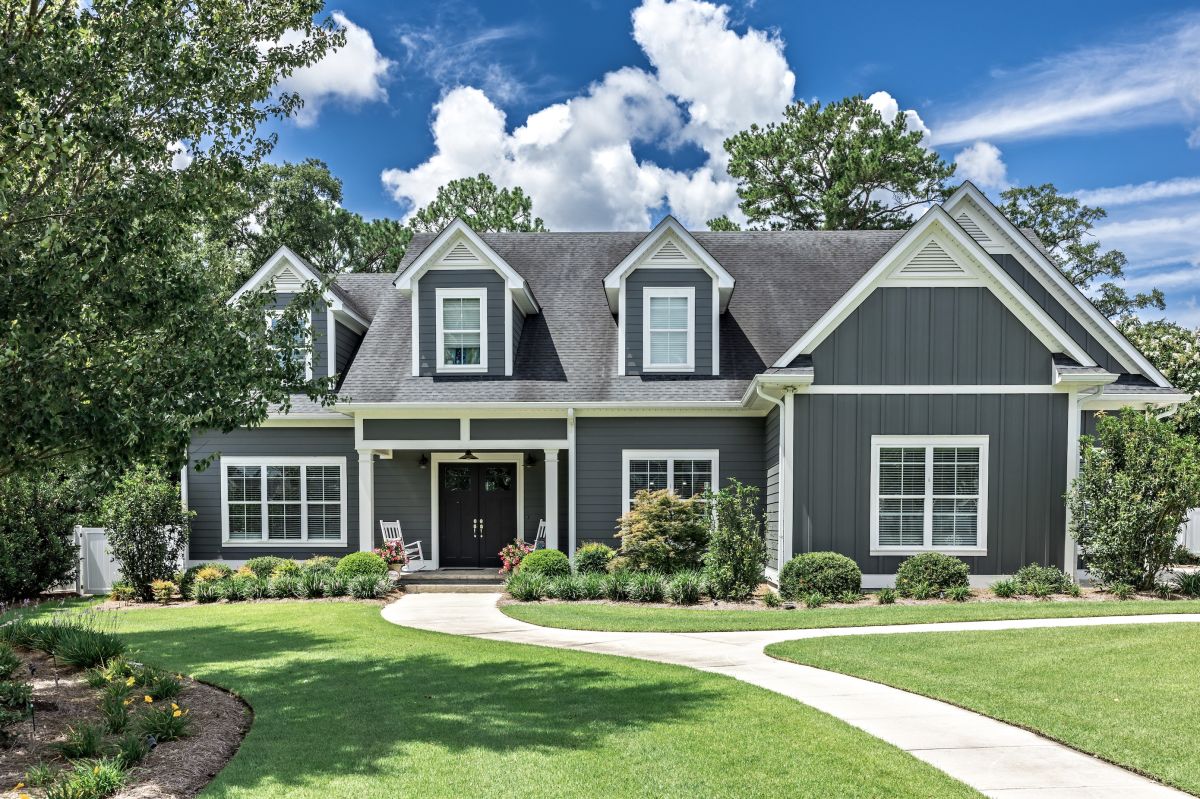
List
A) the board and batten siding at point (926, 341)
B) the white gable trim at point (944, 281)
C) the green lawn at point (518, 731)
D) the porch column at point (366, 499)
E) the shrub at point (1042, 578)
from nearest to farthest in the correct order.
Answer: the green lawn at point (518, 731)
the shrub at point (1042, 578)
the white gable trim at point (944, 281)
the board and batten siding at point (926, 341)
the porch column at point (366, 499)

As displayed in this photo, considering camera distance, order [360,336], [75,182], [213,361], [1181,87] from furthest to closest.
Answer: [360,336] < [1181,87] < [75,182] < [213,361]

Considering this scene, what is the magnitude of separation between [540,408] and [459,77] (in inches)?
270

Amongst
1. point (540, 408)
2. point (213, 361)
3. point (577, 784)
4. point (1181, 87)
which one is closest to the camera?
point (577, 784)

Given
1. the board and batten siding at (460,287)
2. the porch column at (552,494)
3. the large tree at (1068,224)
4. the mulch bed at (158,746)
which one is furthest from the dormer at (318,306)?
the large tree at (1068,224)

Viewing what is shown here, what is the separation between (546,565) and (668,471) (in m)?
3.23

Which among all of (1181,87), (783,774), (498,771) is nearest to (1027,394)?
(1181,87)

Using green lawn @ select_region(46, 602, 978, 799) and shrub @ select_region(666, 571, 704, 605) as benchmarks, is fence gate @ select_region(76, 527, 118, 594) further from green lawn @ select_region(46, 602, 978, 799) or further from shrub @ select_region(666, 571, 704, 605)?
shrub @ select_region(666, 571, 704, 605)

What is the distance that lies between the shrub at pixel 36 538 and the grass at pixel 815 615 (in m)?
9.18

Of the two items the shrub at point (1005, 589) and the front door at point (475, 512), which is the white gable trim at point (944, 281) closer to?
the shrub at point (1005, 589)

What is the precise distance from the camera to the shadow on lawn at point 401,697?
6.06 metres

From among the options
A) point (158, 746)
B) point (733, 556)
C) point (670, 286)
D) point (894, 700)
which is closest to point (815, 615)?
point (733, 556)

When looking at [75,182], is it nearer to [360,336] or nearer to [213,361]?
[213,361]

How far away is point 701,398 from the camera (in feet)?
56.1

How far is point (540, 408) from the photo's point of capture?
1708cm
